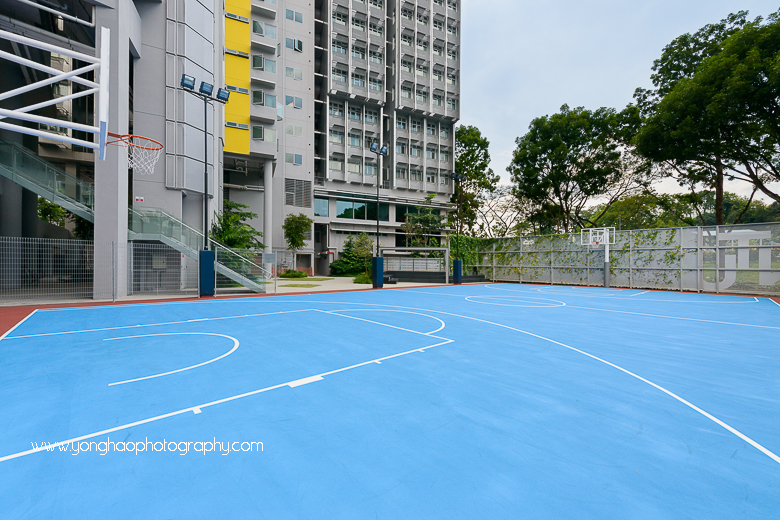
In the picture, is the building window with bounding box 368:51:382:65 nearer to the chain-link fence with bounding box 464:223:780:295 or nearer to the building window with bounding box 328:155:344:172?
the building window with bounding box 328:155:344:172

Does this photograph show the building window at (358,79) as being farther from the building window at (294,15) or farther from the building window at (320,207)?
the building window at (320,207)

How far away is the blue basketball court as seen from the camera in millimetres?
2695

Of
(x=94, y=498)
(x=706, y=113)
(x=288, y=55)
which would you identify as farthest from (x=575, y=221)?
(x=94, y=498)

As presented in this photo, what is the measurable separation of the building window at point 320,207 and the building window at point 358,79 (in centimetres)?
1407

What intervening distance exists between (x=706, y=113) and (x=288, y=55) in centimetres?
3576

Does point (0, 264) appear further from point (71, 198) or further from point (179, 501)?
point (179, 501)

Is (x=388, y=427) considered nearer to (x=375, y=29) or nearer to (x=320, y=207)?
(x=320, y=207)

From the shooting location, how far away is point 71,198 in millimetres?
15797

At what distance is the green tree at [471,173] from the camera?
46469 mm

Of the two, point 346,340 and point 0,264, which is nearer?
point 346,340

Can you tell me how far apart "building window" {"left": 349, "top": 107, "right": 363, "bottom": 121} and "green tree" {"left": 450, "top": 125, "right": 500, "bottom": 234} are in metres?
13.8

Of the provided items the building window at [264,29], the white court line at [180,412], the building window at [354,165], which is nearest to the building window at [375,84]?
the building window at [354,165]

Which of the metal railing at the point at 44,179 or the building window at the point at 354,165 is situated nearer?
the metal railing at the point at 44,179

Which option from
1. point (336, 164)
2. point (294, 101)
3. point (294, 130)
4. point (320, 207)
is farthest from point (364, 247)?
point (294, 101)
